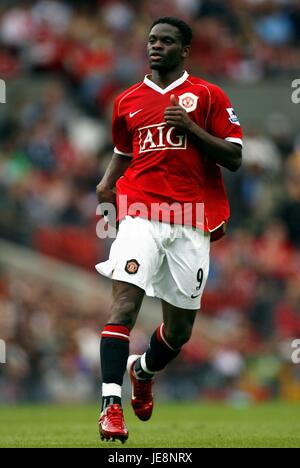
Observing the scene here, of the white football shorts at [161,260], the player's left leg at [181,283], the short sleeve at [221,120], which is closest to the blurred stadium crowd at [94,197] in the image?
the player's left leg at [181,283]

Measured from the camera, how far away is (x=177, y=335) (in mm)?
9516

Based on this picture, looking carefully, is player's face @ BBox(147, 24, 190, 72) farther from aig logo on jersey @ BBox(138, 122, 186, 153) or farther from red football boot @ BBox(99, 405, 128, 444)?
red football boot @ BBox(99, 405, 128, 444)

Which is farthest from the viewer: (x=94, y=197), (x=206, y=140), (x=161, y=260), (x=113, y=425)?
(x=94, y=197)

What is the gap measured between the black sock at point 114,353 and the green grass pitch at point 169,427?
41cm

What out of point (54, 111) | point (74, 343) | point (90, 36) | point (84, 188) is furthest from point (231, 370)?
point (90, 36)

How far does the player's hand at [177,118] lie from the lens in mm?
8703

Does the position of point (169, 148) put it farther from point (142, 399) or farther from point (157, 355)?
point (142, 399)

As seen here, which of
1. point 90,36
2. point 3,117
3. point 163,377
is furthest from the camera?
point 90,36

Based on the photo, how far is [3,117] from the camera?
2173 centimetres

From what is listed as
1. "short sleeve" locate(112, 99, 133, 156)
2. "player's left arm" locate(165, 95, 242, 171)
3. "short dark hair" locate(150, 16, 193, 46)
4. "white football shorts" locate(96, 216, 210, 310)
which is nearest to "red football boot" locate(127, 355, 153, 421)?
"white football shorts" locate(96, 216, 210, 310)

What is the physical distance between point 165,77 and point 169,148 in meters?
0.52

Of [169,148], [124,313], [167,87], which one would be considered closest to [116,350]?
[124,313]
